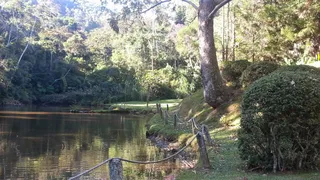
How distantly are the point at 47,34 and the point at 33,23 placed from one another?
3.77 m

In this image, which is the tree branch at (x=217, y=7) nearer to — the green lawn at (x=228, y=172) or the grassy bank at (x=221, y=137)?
the grassy bank at (x=221, y=137)

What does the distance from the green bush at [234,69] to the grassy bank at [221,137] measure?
75.5 inches

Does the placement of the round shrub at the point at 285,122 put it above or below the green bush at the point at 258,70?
below

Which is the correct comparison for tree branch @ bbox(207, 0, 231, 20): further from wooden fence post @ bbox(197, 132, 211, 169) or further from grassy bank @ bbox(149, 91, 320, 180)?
wooden fence post @ bbox(197, 132, 211, 169)

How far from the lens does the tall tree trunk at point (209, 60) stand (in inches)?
691

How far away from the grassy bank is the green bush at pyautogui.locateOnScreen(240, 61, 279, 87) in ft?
3.29

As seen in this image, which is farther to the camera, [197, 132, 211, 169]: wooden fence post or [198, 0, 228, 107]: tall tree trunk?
[198, 0, 228, 107]: tall tree trunk

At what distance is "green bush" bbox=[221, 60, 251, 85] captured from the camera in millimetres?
20750

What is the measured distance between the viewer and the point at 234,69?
21016mm

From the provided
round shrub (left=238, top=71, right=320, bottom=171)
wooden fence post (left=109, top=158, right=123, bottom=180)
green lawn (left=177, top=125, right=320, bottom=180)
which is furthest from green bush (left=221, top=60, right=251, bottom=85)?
wooden fence post (left=109, top=158, right=123, bottom=180)

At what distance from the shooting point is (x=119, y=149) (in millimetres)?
17078

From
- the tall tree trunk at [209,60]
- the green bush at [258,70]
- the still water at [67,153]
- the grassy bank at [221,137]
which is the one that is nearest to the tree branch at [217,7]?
the tall tree trunk at [209,60]

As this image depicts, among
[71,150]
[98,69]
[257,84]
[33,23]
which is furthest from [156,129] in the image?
[33,23]

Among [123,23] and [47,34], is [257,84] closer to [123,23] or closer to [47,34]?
[123,23]
